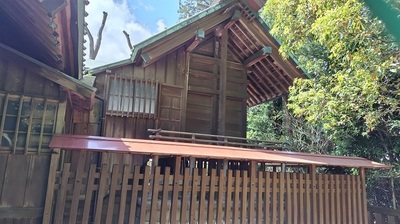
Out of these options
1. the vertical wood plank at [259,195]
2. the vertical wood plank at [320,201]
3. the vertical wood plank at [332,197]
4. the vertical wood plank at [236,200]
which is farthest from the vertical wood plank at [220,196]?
the vertical wood plank at [332,197]

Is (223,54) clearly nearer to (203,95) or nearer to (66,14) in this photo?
(203,95)

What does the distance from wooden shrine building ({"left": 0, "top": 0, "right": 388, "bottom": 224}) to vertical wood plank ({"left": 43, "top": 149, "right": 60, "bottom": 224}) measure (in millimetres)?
14

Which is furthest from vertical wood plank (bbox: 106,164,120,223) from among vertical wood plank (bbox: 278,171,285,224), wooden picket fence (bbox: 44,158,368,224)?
vertical wood plank (bbox: 278,171,285,224)

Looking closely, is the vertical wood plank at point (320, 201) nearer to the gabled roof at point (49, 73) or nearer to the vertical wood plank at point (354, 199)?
the vertical wood plank at point (354, 199)

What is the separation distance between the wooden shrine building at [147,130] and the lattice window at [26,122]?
14mm

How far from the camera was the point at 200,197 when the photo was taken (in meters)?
5.10

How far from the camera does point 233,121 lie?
9.14 metres

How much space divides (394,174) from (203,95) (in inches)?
233

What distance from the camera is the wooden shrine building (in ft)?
13.2

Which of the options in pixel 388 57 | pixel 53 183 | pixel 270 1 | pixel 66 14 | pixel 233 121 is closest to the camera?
pixel 66 14

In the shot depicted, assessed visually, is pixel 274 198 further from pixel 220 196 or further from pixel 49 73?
pixel 49 73

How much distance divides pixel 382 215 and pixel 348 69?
3627mm

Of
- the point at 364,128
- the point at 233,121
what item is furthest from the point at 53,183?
the point at 364,128

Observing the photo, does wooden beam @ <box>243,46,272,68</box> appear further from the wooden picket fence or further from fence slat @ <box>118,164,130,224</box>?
fence slat @ <box>118,164,130,224</box>
